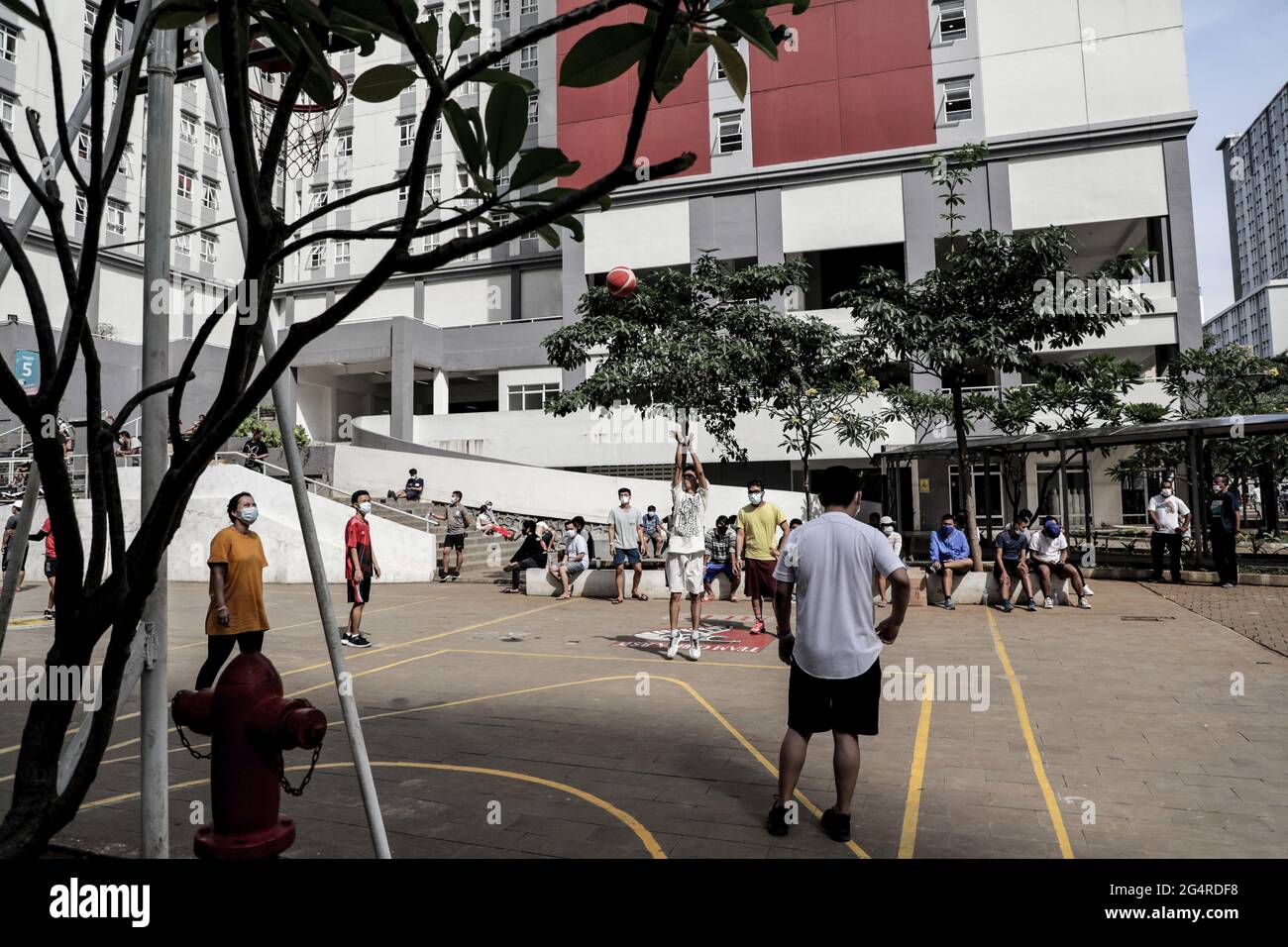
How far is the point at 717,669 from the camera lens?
8.05 m

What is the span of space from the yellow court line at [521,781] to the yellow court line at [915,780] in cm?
116

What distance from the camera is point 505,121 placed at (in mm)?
1598

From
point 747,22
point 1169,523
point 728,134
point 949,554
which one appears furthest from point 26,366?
point 1169,523

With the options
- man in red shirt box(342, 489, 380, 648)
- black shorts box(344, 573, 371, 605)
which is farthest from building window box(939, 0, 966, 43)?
black shorts box(344, 573, 371, 605)

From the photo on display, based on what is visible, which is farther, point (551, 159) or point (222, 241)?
point (222, 241)

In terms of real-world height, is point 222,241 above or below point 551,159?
above

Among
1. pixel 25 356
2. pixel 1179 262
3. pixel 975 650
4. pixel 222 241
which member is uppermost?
pixel 222 241

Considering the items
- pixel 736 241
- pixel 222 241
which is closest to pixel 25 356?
pixel 222 241

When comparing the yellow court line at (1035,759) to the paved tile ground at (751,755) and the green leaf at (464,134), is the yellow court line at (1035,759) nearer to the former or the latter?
the paved tile ground at (751,755)

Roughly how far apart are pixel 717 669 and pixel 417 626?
201 inches

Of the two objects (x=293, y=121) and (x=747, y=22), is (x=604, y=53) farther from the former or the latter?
(x=293, y=121)

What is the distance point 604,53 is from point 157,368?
75.2 inches

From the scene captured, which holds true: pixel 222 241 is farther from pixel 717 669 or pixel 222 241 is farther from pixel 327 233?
pixel 327 233
